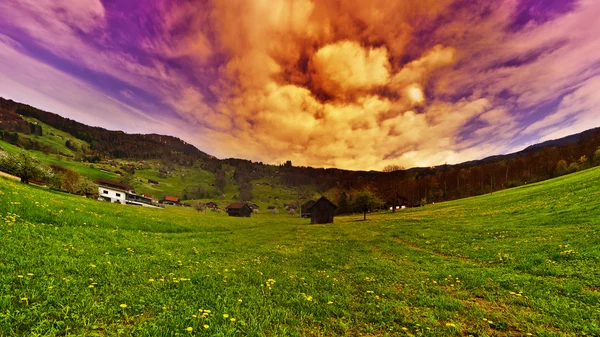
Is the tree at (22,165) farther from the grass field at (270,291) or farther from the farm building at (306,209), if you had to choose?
the farm building at (306,209)

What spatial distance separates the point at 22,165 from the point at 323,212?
246 feet

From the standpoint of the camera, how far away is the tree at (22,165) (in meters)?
51.0

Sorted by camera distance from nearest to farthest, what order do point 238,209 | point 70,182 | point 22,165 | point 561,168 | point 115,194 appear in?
point 22,165
point 70,182
point 561,168
point 115,194
point 238,209

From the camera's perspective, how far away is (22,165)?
51.2 metres

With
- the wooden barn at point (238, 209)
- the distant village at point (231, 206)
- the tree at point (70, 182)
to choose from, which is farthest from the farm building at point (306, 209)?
the tree at point (70, 182)

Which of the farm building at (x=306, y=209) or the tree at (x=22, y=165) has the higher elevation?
the tree at (x=22, y=165)

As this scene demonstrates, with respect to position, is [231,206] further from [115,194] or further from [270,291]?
[270,291]

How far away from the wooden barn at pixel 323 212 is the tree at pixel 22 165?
69586mm

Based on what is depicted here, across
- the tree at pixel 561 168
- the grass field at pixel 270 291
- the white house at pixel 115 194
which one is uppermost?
the tree at pixel 561 168

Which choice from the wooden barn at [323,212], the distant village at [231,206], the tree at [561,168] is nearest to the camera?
the wooden barn at [323,212]

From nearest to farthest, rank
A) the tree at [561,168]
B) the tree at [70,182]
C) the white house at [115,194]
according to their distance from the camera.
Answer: the tree at [70,182], the tree at [561,168], the white house at [115,194]

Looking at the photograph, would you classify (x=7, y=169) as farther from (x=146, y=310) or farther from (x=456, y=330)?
(x=456, y=330)

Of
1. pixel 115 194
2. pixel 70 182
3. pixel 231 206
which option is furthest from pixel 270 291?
pixel 115 194

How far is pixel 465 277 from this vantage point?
12359 mm
